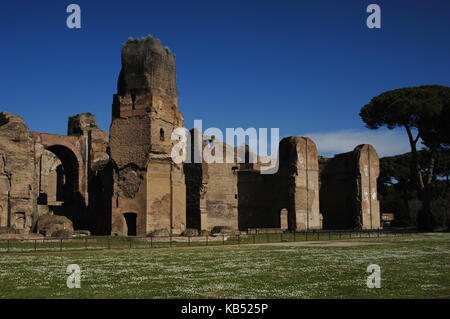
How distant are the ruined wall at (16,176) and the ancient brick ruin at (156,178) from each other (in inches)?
2.8

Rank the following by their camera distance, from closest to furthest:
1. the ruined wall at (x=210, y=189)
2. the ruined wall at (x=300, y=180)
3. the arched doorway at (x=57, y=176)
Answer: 1. the ruined wall at (x=210, y=189)
2. the ruined wall at (x=300, y=180)
3. the arched doorway at (x=57, y=176)

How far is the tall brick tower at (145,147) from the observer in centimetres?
2811

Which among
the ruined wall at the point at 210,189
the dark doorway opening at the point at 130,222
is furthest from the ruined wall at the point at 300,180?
the dark doorway opening at the point at 130,222

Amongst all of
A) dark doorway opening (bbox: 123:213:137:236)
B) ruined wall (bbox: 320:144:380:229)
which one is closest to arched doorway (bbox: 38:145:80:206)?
dark doorway opening (bbox: 123:213:137:236)

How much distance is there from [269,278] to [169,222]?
1976 centimetres

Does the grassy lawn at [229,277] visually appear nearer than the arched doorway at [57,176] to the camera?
Yes

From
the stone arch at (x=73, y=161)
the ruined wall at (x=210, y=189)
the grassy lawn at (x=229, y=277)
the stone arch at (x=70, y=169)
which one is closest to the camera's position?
the grassy lawn at (x=229, y=277)

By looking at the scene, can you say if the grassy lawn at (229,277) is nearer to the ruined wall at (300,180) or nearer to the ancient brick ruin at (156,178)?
the ancient brick ruin at (156,178)

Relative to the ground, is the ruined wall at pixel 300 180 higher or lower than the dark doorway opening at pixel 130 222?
higher

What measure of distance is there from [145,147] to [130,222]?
470 centimetres

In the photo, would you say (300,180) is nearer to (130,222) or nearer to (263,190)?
(263,190)

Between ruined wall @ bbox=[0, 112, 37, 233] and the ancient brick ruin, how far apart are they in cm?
7

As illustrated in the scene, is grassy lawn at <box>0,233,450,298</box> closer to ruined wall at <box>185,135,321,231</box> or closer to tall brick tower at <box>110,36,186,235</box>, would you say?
tall brick tower at <box>110,36,186,235</box>

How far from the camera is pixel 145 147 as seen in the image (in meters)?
28.4
